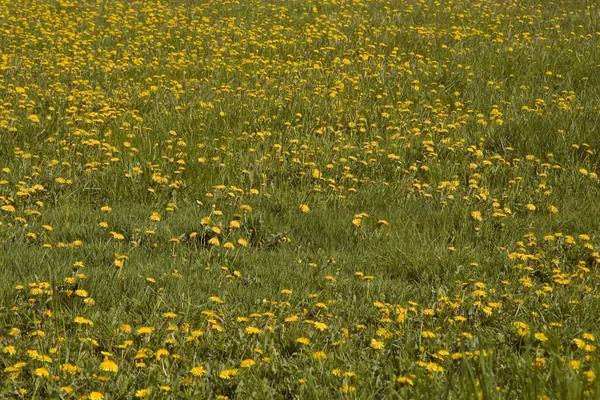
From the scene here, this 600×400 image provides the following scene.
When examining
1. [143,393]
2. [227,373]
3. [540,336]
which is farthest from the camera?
[540,336]

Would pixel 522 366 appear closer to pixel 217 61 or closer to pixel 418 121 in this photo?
pixel 418 121

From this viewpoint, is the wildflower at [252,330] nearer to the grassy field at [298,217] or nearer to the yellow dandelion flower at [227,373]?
the grassy field at [298,217]

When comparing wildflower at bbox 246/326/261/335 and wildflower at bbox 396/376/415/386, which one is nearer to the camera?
wildflower at bbox 396/376/415/386

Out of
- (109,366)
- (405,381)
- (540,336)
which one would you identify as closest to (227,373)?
(109,366)

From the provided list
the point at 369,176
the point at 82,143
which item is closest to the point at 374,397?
the point at 369,176

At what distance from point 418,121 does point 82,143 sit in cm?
285

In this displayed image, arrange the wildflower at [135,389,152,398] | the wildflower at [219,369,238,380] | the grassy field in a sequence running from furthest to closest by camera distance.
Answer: the grassy field, the wildflower at [219,369,238,380], the wildflower at [135,389,152,398]

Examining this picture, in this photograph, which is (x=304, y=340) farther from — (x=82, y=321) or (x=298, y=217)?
(x=298, y=217)

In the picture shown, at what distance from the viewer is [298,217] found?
5.00 m

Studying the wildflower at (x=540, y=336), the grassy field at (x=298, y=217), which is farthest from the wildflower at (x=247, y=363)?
the wildflower at (x=540, y=336)

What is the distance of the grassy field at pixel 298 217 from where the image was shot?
3.16 metres

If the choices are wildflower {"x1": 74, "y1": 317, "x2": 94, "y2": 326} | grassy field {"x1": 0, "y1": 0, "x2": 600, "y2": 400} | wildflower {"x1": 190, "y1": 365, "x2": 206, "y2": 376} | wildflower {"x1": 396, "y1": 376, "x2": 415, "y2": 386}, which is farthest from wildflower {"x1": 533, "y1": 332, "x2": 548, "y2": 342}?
wildflower {"x1": 74, "y1": 317, "x2": 94, "y2": 326}

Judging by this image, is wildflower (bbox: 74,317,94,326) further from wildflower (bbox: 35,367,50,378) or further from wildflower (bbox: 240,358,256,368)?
wildflower (bbox: 240,358,256,368)

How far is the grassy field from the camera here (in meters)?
3.16
